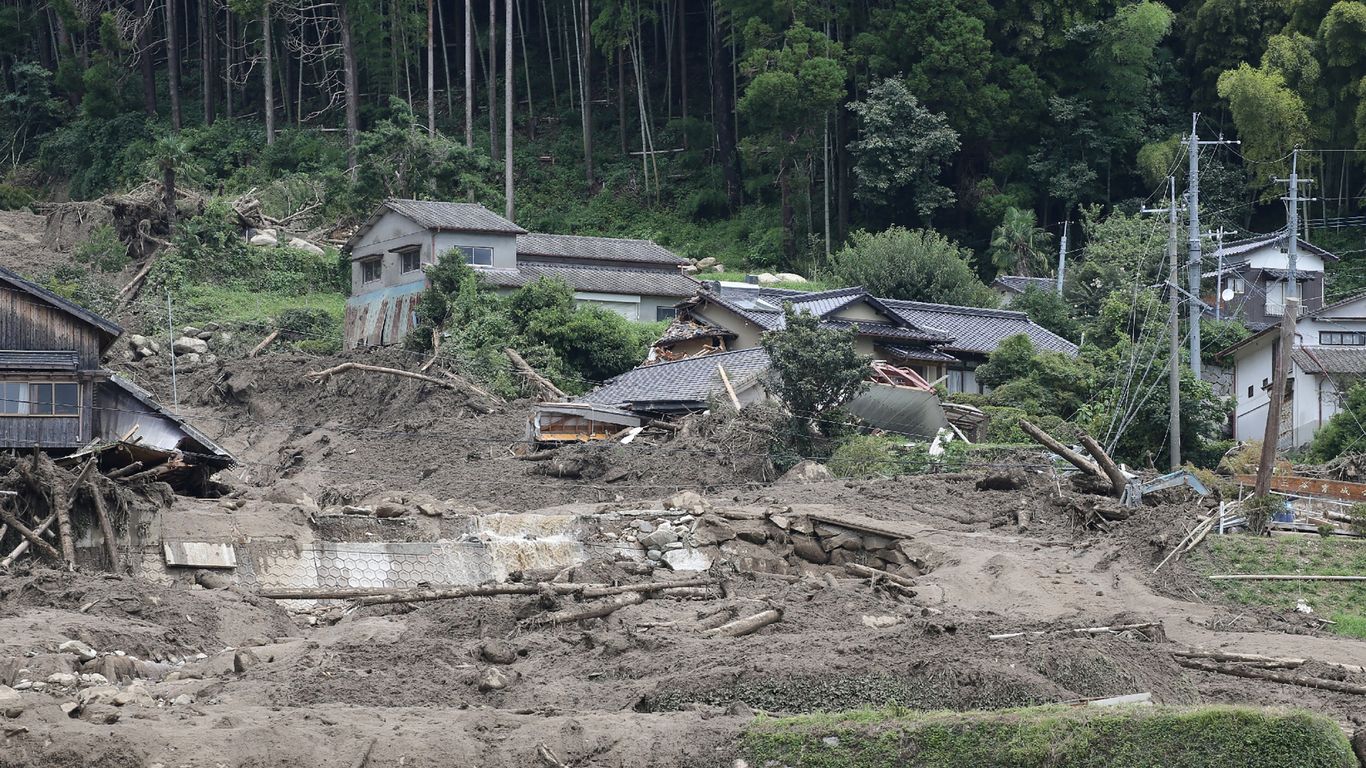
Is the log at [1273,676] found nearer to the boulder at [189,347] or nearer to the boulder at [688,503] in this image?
the boulder at [688,503]

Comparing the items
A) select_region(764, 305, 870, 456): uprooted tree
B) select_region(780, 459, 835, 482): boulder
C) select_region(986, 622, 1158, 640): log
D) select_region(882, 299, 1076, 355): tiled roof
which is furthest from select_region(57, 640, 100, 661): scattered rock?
select_region(882, 299, 1076, 355): tiled roof

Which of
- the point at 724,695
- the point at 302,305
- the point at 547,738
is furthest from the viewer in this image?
the point at 302,305

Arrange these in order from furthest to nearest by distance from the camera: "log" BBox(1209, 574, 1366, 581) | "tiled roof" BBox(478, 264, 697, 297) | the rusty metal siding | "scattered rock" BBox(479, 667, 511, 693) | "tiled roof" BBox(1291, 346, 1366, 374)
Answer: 1. "tiled roof" BBox(478, 264, 697, 297)
2. "tiled roof" BBox(1291, 346, 1366, 374)
3. the rusty metal siding
4. "log" BBox(1209, 574, 1366, 581)
5. "scattered rock" BBox(479, 667, 511, 693)

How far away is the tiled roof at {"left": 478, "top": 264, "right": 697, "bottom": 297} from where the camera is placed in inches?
1736

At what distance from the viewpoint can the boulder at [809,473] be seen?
30031 mm

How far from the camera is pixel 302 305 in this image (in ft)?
Answer: 147

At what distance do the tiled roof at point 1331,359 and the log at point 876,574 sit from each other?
18653mm

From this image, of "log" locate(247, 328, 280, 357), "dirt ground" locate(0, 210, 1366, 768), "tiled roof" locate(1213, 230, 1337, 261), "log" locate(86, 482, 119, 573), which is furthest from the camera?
"tiled roof" locate(1213, 230, 1337, 261)

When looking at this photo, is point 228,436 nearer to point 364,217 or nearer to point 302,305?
point 302,305

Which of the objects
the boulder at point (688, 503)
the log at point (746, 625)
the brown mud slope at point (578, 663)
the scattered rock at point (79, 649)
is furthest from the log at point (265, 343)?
the log at point (746, 625)

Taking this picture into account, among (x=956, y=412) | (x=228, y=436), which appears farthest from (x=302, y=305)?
(x=956, y=412)

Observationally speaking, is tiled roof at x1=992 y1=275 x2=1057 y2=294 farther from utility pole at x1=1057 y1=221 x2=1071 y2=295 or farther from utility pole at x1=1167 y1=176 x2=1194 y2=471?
utility pole at x1=1167 y1=176 x2=1194 y2=471

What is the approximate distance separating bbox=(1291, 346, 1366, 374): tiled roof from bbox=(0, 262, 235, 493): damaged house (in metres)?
24.2

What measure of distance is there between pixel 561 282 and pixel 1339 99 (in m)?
23.1
